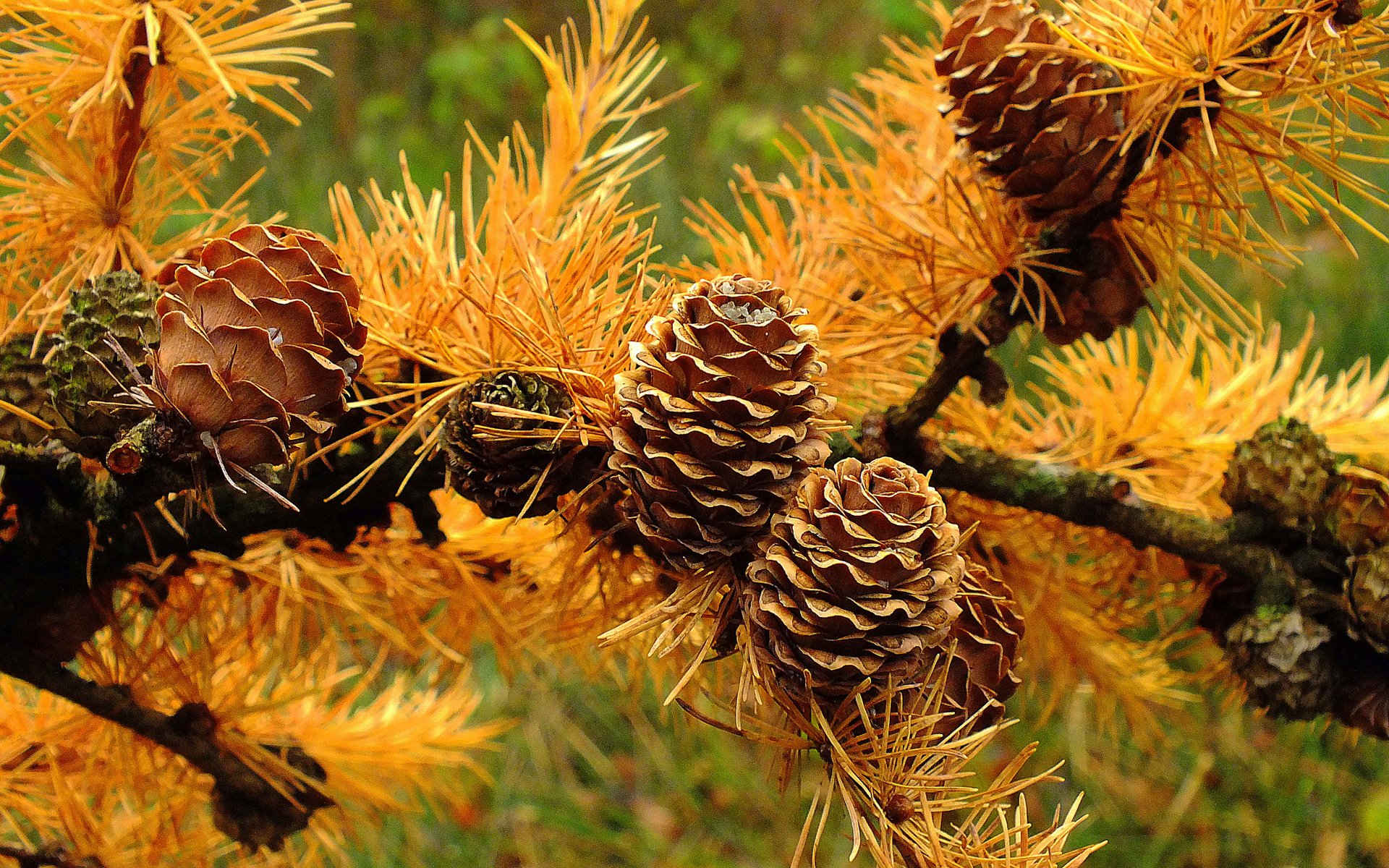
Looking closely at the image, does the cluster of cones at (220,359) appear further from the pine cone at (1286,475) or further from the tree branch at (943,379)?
the pine cone at (1286,475)

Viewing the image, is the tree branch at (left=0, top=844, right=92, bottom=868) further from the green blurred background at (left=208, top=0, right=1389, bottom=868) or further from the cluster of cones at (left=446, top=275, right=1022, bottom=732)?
the green blurred background at (left=208, top=0, right=1389, bottom=868)

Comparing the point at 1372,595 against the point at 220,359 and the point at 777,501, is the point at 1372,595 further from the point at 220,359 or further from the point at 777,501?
the point at 220,359

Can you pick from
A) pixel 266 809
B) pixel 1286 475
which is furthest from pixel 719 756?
pixel 1286 475

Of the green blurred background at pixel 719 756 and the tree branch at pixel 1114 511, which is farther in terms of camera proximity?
the green blurred background at pixel 719 756

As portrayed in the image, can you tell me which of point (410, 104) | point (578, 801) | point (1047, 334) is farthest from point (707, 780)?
point (410, 104)

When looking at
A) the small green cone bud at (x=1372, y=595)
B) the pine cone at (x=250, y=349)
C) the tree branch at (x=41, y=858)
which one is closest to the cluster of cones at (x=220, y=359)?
the pine cone at (x=250, y=349)
